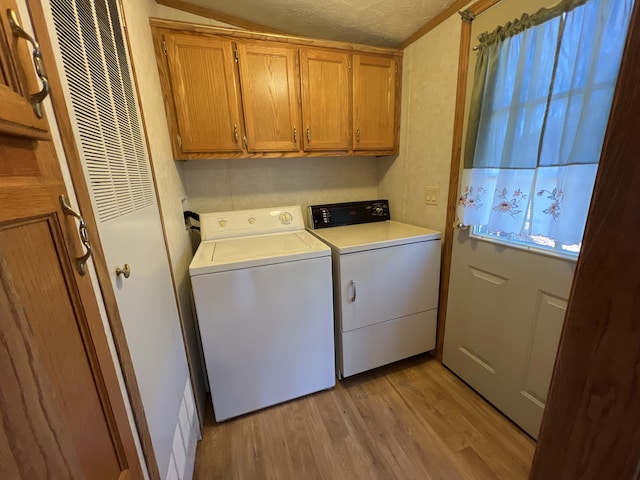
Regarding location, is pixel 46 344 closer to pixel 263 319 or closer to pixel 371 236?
pixel 263 319

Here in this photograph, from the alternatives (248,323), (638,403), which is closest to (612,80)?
(638,403)

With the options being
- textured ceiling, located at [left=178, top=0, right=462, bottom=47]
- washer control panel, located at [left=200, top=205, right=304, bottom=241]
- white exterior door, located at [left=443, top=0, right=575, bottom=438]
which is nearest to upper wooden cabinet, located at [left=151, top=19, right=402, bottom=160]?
textured ceiling, located at [left=178, top=0, right=462, bottom=47]

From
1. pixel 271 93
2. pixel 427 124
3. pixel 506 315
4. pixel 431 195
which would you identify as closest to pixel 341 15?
pixel 271 93

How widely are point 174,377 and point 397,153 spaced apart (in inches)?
79.2

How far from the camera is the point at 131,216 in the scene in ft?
2.79

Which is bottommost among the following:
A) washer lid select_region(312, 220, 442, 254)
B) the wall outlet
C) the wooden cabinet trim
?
washer lid select_region(312, 220, 442, 254)

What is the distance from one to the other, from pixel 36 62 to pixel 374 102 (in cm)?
183

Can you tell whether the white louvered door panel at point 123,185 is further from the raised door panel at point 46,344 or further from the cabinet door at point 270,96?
the cabinet door at point 270,96

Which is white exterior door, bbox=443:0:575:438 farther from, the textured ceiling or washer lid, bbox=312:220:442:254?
the textured ceiling

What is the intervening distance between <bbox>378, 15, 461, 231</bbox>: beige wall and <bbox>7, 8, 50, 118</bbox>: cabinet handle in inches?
69.1

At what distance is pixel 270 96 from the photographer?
1.65 metres

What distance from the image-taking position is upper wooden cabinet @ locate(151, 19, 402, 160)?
4.85 ft

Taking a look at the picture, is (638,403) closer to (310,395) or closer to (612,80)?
(612,80)

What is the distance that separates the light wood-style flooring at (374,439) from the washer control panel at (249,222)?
3.71 ft
